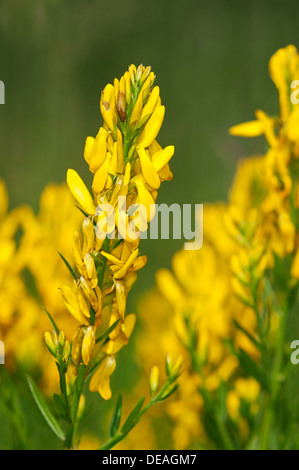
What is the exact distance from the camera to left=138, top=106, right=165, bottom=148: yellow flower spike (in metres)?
0.42

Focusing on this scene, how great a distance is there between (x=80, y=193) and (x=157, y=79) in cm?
145

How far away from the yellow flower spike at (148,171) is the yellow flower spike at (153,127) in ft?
0.05

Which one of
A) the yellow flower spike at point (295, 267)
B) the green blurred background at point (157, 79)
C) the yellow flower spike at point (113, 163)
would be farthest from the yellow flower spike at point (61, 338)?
the green blurred background at point (157, 79)

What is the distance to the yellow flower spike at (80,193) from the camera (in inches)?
16.7

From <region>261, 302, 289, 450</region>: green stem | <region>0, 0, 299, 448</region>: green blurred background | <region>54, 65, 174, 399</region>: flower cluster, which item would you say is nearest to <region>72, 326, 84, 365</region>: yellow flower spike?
<region>54, 65, 174, 399</region>: flower cluster

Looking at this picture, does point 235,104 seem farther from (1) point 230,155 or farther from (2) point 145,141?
(2) point 145,141

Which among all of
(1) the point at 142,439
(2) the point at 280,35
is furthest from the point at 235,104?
(1) the point at 142,439

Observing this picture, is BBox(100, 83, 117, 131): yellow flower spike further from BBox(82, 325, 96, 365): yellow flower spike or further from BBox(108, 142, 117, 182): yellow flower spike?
BBox(82, 325, 96, 365): yellow flower spike

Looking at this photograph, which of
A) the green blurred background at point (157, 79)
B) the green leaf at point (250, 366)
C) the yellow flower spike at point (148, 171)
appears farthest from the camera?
the green blurred background at point (157, 79)

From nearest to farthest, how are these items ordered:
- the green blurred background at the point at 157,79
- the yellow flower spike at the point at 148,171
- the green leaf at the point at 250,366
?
1. the yellow flower spike at the point at 148,171
2. the green leaf at the point at 250,366
3. the green blurred background at the point at 157,79

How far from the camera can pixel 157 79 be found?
71.3 inches

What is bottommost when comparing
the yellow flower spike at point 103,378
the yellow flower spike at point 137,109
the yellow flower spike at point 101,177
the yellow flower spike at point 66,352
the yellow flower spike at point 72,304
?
the yellow flower spike at point 103,378

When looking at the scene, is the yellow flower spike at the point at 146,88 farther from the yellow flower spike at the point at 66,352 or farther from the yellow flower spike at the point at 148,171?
the yellow flower spike at the point at 66,352
